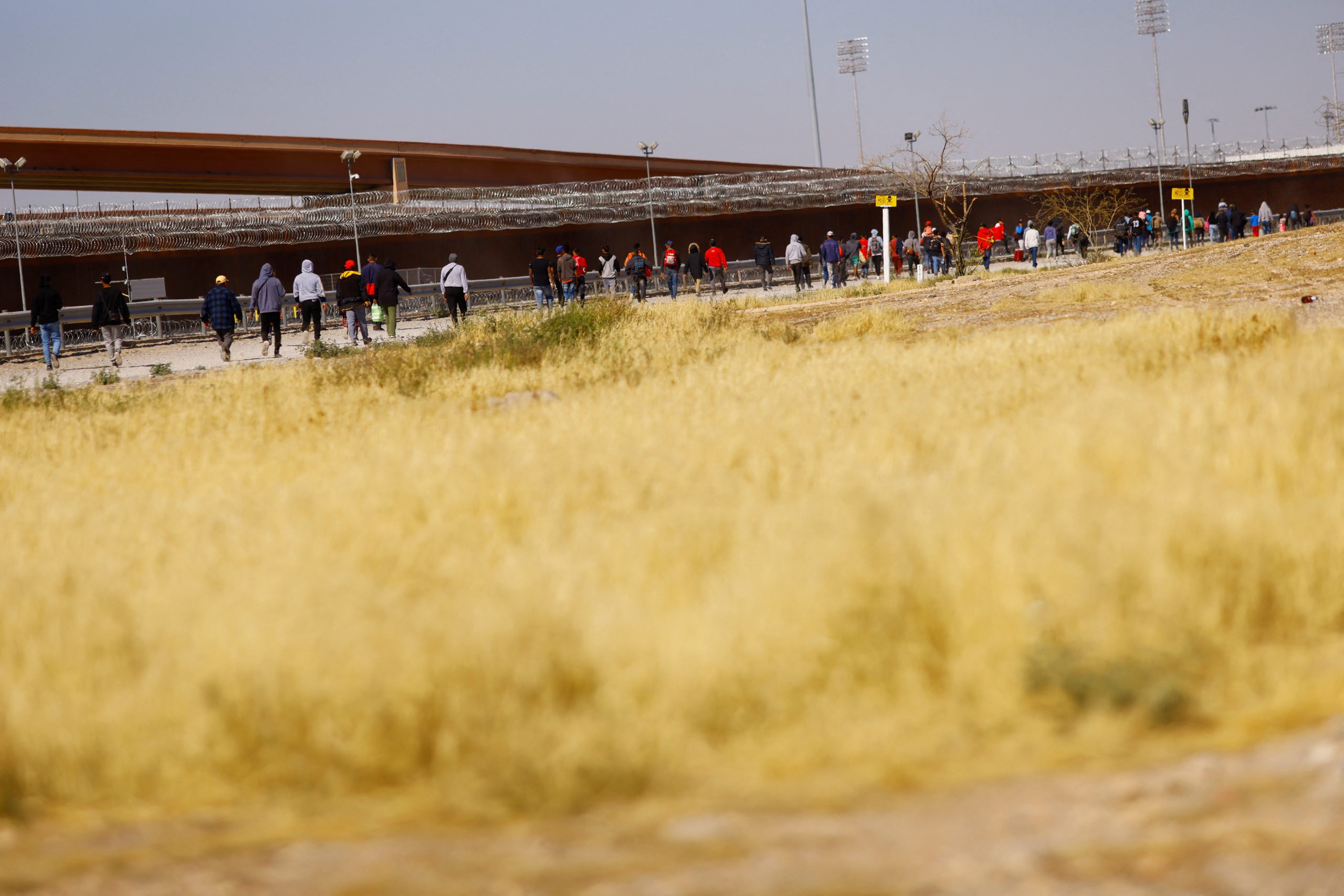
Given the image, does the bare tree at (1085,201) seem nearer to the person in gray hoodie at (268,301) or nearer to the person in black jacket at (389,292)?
the person in black jacket at (389,292)

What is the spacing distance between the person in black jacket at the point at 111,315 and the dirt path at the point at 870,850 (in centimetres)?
1936

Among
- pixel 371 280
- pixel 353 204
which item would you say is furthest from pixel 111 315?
pixel 353 204

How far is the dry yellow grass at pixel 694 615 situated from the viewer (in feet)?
A: 11.7

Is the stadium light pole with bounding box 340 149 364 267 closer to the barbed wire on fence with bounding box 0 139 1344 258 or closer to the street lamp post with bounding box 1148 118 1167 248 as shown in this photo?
the barbed wire on fence with bounding box 0 139 1344 258

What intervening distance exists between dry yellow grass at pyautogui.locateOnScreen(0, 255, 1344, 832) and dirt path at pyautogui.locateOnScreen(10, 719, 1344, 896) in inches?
6.9

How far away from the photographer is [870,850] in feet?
9.71

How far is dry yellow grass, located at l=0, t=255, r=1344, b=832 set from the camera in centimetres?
356

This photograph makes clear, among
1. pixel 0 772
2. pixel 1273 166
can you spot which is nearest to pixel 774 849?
pixel 0 772

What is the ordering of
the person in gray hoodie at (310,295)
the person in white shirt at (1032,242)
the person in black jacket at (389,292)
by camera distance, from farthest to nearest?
the person in white shirt at (1032,242) → the person in black jacket at (389,292) → the person in gray hoodie at (310,295)

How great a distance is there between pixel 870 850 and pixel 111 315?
21.3 metres

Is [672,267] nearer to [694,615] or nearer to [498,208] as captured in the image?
[498,208]

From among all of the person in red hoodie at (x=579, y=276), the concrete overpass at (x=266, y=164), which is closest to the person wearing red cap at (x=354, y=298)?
the person in red hoodie at (x=579, y=276)

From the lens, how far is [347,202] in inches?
1777

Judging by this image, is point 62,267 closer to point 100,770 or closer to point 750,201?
point 750,201
